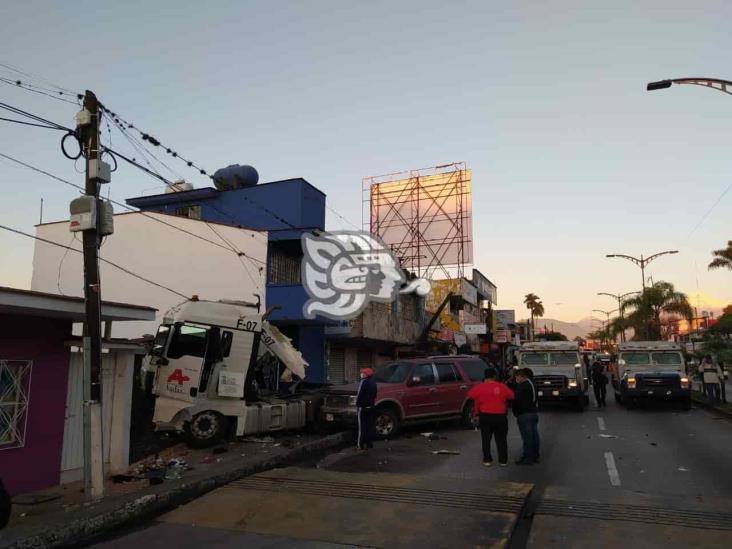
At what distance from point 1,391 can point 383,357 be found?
25142 mm

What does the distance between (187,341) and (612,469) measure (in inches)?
348

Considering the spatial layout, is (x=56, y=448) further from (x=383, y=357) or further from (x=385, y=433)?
(x=383, y=357)

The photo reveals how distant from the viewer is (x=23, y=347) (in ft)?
27.4

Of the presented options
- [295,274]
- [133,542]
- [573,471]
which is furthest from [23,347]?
[295,274]

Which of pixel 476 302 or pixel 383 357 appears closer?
pixel 383 357

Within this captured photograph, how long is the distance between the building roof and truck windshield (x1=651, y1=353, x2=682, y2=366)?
18.8 meters

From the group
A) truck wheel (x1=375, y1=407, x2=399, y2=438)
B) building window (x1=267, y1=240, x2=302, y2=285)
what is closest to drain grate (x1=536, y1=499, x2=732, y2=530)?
truck wheel (x1=375, y1=407, x2=399, y2=438)

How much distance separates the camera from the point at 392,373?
14531 mm

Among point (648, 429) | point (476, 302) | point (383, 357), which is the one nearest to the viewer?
point (648, 429)

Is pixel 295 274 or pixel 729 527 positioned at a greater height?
pixel 295 274

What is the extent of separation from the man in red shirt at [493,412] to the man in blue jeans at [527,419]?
0.45 meters

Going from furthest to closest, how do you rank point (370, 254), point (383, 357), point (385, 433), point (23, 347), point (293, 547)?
point (383, 357), point (370, 254), point (385, 433), point (23, 347), point (293, 547)

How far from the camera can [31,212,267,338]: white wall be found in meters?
22.6

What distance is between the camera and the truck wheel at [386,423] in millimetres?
13633
